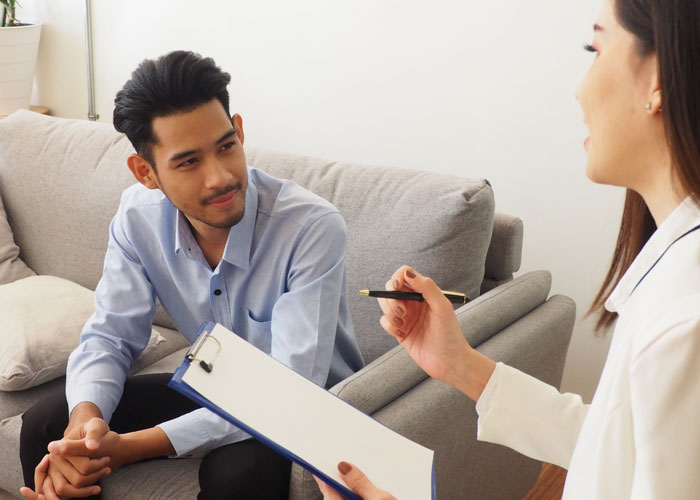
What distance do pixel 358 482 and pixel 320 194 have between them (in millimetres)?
1030

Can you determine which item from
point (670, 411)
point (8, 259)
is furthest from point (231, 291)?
point (8, 259)

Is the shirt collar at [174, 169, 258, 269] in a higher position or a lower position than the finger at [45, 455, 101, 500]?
higher

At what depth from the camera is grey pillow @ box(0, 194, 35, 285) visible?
2379 millimetres

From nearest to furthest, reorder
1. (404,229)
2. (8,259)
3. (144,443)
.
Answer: (144,443)
(404,229)
(8,259)

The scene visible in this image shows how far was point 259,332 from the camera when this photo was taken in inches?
63.4

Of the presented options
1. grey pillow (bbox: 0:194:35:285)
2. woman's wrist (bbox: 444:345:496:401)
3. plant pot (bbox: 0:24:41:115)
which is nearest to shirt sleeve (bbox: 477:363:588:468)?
woman's wrist (bbox: 444:345:496:401)

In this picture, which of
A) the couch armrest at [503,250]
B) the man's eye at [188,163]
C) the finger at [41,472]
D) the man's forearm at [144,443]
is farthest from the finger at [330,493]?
the couch armrest at [503,250]

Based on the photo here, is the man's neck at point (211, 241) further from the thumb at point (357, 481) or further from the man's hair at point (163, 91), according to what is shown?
the thumb at point (357, 481)

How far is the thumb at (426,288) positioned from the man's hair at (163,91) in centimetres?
61

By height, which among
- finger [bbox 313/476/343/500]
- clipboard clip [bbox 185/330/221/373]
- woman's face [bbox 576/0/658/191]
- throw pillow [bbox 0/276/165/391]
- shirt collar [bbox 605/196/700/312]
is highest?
woman's face [bbox 576/0/658/191]

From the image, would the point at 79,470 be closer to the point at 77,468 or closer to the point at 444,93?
the point at 77,468

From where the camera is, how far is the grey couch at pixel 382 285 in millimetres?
1459

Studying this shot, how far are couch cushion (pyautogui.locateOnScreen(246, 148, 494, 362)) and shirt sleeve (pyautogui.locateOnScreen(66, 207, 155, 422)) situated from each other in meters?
0.47

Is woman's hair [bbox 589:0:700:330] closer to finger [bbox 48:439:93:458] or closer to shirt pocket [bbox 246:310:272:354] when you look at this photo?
shirt pocket [bbox 246:310:272:354]
